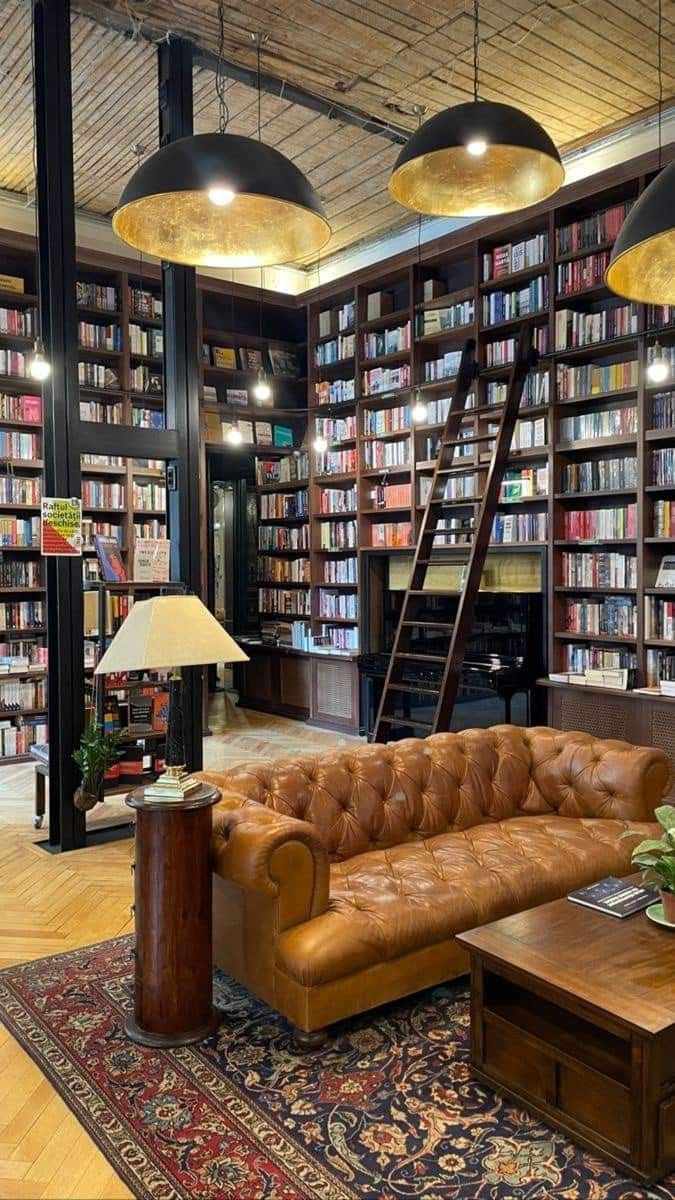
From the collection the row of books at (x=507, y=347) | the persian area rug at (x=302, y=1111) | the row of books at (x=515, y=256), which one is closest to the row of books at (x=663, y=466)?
the row of books at (x=507, y=347)

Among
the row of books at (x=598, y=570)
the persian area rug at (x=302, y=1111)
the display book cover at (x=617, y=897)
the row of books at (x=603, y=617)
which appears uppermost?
the row of books at (x=598, y=570)

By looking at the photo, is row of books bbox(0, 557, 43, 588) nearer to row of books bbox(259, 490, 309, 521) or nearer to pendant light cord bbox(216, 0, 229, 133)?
row of books bbox(259, 490, 309, 521)

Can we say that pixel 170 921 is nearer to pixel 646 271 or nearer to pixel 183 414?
pixel 646 271

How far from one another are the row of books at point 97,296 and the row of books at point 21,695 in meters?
2.97

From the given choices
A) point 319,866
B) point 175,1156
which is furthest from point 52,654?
point 175,1156

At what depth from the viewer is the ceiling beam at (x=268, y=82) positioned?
15.0 feet

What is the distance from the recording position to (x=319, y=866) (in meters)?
2.74

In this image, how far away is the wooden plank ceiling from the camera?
4512 mm

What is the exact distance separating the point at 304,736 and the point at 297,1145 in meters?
5.27

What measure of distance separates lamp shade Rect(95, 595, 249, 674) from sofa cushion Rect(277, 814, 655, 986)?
2.85ft

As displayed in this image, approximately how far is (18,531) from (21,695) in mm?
1236

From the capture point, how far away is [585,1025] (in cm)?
239

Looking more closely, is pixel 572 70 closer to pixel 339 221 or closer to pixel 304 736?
pixel 339 221

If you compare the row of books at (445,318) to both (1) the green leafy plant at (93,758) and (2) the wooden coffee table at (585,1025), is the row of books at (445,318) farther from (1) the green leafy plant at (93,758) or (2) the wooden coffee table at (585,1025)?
(2) the wooden coffee table at (585,1025)
